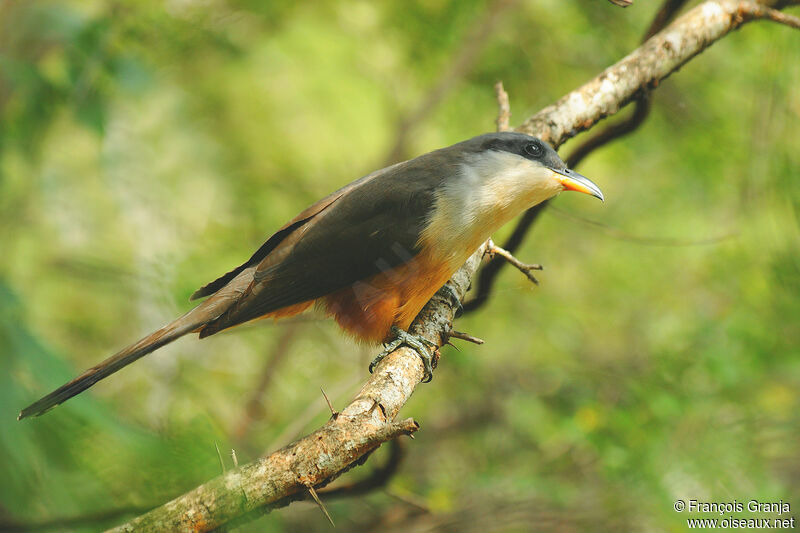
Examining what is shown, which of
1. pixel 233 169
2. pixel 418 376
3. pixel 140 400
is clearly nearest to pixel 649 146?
pixel 233 169

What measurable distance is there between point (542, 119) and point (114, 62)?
2.37 meters

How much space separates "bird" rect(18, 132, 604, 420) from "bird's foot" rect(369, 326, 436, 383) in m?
0.04

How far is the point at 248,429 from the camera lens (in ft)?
17.5

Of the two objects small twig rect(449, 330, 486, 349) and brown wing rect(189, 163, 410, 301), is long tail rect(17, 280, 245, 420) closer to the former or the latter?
brown wing rect(189, 163, 410, 301)

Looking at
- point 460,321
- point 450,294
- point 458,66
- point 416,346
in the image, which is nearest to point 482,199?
point 450,294

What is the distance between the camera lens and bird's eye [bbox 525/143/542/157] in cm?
312

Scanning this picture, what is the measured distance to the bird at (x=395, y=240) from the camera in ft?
9.85

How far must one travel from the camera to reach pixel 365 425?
2.06 meters

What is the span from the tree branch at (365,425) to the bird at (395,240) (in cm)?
23

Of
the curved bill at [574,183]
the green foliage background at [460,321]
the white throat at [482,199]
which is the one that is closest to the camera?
the white throat at [482,199]

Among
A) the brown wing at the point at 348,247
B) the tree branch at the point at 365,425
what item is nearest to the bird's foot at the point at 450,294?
the tree branch at the point at 365,425

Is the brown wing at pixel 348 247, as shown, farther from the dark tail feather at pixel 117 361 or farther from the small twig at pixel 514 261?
the small twig at pixel 514 261

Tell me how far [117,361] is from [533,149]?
6.36ft

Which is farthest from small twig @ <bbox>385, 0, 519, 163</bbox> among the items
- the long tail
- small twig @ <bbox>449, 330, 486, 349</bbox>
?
small twig @ <bbox>449, 330, 486, 349</bbox>
